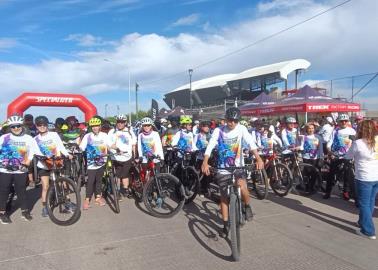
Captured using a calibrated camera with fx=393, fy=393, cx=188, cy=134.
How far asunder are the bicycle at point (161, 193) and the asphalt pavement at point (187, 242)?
171 mm

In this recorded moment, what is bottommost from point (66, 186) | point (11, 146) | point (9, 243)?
point (9, 243)

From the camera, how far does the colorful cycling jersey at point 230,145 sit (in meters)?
5.44

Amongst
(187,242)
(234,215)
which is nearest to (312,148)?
(187,242)

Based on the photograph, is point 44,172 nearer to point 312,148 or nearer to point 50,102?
point 312,148

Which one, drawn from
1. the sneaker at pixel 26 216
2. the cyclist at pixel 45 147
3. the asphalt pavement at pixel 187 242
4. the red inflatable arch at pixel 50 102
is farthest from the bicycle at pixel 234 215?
the red inflatable arch at pixel 50 102

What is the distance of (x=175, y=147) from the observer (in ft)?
28.9

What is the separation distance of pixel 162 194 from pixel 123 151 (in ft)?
5.02

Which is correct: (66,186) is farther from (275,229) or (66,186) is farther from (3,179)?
(275,229)

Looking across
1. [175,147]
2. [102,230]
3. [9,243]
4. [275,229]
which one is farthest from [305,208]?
[9,243]

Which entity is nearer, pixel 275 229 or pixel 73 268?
pixel 73 268

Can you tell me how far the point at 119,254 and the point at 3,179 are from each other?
2813 millimetres

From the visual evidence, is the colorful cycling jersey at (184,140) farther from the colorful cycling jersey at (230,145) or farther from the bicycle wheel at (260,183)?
the colorful cycling jersey at (230,145)

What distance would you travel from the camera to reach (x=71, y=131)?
437 inches

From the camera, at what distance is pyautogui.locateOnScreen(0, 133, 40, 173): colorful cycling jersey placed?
21.1 feet
